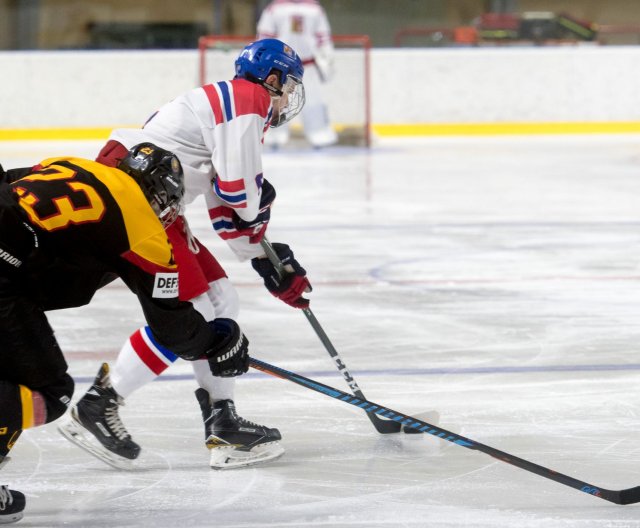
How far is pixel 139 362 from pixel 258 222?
1.44 feet

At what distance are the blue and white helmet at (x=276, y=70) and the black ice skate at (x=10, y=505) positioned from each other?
1.09m

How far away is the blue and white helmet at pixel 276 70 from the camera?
302cm

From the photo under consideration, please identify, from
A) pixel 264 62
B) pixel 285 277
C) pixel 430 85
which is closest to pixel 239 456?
pixel 285 277

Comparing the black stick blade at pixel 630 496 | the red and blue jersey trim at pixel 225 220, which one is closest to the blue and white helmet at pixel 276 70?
the red and blue jersey trim at pixel 225 220

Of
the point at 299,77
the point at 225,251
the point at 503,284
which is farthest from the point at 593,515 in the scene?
the point at 225,251

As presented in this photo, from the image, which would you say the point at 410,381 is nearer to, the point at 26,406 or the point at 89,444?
the point at 89,444

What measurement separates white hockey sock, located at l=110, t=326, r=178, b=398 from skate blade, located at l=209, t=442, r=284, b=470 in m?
0.24

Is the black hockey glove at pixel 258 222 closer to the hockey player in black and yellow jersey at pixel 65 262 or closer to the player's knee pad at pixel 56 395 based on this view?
the hockey player in black and yellow jersey at pixel 65 262

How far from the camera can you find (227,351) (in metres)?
2.59

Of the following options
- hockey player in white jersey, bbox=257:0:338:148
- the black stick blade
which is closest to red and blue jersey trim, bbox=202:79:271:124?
the black stick blade

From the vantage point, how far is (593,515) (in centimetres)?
251

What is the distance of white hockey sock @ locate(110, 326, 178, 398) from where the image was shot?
2.82 meters

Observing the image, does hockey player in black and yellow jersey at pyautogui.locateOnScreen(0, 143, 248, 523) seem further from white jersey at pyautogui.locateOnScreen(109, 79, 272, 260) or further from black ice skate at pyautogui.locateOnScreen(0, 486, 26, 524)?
white jersey at pyautogui.locateOnScreen(109, 79, 272, 260)

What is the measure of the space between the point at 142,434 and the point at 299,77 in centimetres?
96
